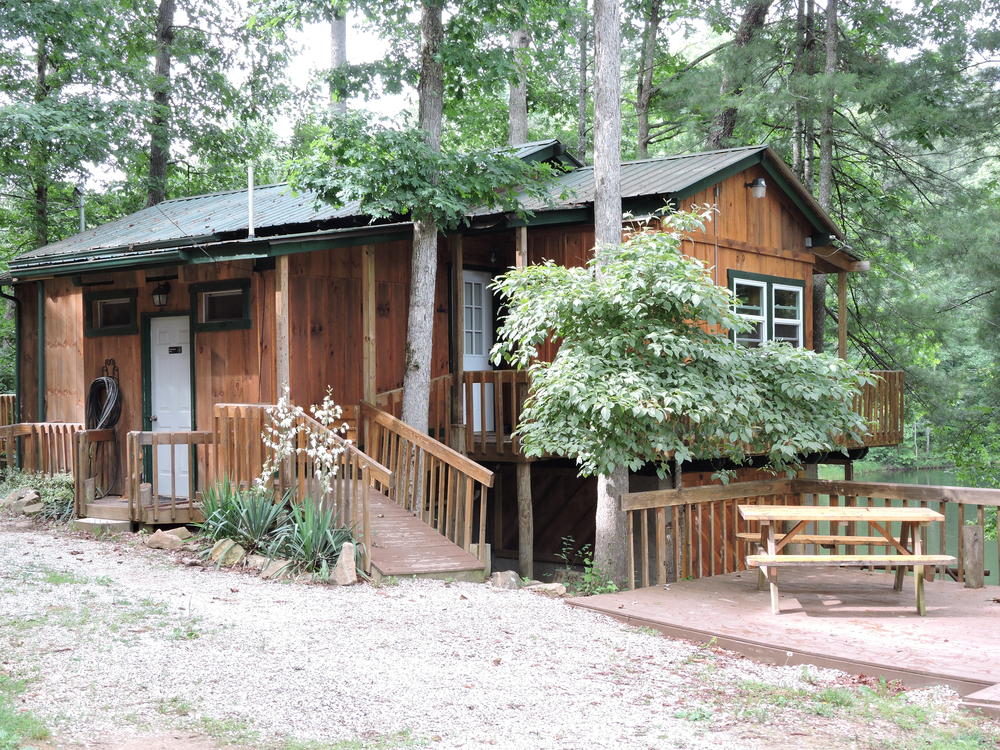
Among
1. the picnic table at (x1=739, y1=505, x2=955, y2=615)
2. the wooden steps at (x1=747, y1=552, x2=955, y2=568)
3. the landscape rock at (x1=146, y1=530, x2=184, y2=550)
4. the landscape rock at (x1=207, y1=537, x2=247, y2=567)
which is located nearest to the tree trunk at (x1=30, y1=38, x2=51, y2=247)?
the landscape rock at (x1=146, y1=530, x2=184, y2=550)

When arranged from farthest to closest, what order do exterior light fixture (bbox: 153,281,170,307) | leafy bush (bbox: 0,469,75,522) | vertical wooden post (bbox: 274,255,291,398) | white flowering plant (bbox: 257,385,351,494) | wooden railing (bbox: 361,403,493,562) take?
exterior light fixture (bbox: 153,281,170,307), leafy bush (bbox: 0,469,75,522), vertical wooden post (bbox: 274,255,291,398), wooden railing (bbox: 361,403,493,562), white flowering plant (bbox: 257,385,351,494)

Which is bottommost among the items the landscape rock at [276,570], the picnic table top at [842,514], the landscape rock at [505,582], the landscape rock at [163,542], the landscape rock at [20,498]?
the landscape rock at [505,582]

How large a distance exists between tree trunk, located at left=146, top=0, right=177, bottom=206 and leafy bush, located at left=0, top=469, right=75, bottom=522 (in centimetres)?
987

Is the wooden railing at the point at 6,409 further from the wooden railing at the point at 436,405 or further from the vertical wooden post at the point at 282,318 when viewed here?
the vertical wooden post at the point at 282,318

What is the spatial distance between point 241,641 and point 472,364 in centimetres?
735

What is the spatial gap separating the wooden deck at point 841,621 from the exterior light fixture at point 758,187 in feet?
19.9

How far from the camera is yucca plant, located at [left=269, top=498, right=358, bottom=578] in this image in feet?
27.7

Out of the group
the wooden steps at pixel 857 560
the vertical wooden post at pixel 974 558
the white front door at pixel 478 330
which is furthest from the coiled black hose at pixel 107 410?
the vertical wooden post at pixel 974 558

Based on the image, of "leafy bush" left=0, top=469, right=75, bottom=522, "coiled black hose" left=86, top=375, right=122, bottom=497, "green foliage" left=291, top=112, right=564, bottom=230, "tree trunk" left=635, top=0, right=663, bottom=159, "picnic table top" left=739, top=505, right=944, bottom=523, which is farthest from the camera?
"tree trunk" left=635, top=0, right=663, bottom=159

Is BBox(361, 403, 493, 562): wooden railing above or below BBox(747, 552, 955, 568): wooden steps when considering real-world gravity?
above

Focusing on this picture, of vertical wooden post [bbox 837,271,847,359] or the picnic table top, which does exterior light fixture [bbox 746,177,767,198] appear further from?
the picnic table top

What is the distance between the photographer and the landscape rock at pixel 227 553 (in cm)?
870

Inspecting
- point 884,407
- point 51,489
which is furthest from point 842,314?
point 51,489

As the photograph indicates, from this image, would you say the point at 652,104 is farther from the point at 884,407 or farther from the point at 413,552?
the point at 413,552
